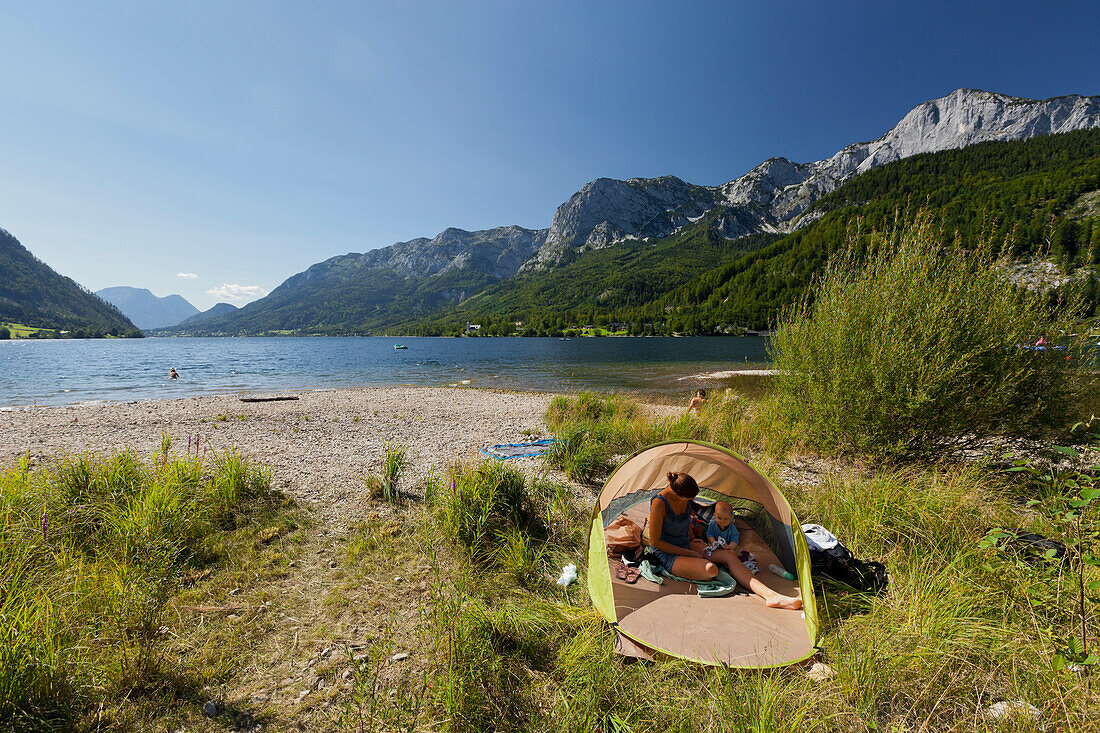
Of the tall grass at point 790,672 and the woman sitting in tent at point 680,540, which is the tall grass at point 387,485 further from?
the woman sitting in tent at point 680,540

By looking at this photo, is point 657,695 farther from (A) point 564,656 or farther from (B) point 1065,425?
(B) point 1065,425

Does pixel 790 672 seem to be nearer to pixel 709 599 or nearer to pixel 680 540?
pixel 709 599

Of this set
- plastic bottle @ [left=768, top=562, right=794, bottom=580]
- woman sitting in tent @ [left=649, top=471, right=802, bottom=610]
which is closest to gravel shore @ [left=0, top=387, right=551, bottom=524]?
woman sitting in tent @ [left=649, top=471, right=802, bottom=610]

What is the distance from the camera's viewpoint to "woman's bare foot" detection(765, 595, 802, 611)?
4387mm

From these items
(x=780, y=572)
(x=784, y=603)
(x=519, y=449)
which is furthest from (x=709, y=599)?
(x=519, y=449)

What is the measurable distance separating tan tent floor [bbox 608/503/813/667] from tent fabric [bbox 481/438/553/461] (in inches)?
212

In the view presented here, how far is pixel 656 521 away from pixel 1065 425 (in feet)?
25.7

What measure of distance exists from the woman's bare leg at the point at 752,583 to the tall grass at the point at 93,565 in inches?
226

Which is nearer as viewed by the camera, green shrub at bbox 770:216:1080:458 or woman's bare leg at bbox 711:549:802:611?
woman's bare leg at bbox 711:549:802:611

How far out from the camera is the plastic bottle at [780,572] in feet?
15.9

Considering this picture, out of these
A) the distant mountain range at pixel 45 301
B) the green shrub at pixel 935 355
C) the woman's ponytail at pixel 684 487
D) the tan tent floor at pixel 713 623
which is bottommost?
the tan tent floor at pixel 713 623

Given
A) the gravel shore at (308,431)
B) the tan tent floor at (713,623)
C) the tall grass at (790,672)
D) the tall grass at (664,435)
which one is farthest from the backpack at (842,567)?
the gravel shore at (308,431)

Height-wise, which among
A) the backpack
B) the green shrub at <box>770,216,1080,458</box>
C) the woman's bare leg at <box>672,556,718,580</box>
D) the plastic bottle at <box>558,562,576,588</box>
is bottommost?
the plastic bottle at <box>558,562,576,588</box>

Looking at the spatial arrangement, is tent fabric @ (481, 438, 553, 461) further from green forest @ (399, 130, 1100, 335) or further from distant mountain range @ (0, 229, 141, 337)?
distant mountain range @ (0, 229, 141, 337)
